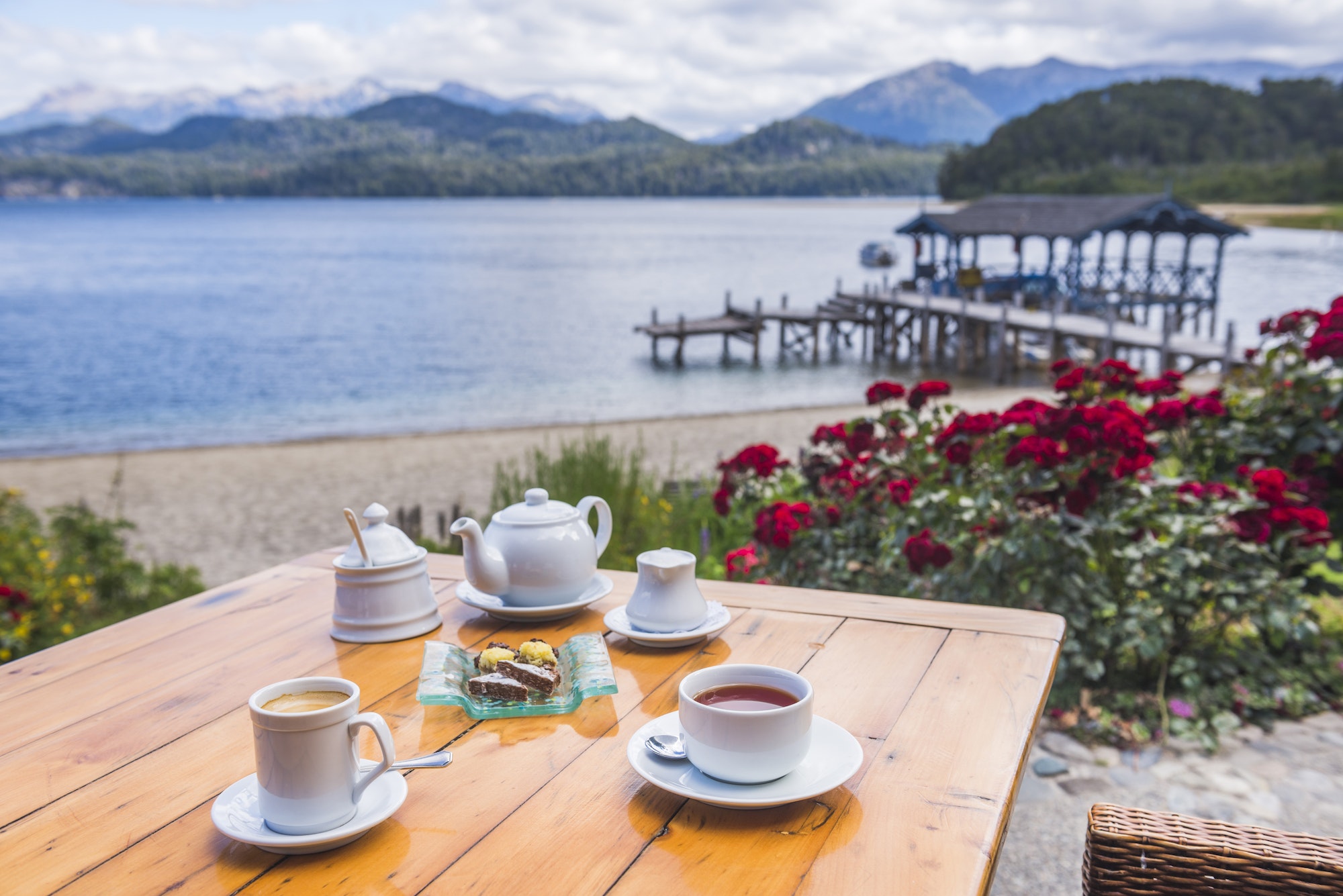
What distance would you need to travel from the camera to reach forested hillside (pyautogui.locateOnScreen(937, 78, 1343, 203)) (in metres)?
70.6

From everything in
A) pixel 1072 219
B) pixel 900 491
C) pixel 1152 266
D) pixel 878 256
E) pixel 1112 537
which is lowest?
pixel 878 256

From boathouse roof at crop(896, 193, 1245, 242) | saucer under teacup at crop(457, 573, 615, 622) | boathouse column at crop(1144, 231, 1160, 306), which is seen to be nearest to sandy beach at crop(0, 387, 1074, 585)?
saucer under teacup at crop(457, 573, 615, 622)

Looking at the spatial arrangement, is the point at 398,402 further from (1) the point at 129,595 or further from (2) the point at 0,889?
(2) the point at 0,889

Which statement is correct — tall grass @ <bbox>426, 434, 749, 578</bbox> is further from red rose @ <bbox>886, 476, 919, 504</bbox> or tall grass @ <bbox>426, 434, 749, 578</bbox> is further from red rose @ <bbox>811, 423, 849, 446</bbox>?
red rose @ <bbox>886, 476, 919, 504</bbox>

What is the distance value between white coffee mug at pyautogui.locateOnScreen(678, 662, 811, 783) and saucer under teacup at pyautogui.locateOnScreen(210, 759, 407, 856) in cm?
37

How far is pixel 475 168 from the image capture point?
154750 millimetres

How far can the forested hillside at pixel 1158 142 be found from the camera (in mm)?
70562

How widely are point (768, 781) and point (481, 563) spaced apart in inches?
30.6

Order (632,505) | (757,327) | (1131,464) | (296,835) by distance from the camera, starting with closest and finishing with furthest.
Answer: (296,835) < (1131,464) < (632,505) < (757,327)

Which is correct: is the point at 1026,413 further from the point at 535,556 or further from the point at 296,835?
the point at 296,835

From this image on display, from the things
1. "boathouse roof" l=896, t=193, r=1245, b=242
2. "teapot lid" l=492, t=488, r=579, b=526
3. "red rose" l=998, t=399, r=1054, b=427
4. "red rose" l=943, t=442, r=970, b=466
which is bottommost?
"red rose" l=943, t=442, r=970, b=466

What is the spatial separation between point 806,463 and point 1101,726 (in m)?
1.48

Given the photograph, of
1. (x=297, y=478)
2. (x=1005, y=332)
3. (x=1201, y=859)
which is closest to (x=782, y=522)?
(x=1201, y=859)

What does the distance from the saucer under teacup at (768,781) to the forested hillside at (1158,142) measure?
76.6 m
